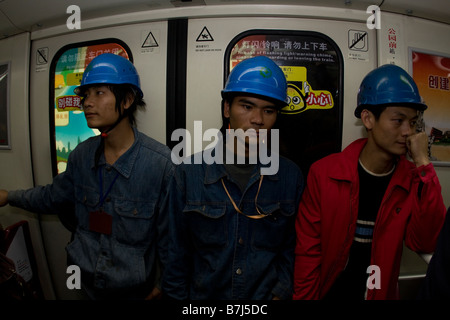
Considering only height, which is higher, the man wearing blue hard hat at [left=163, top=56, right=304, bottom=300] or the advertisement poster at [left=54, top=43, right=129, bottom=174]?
the advertisement poster at [left=54, top=43, right=129, bottom=174]

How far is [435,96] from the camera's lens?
77.5 inches

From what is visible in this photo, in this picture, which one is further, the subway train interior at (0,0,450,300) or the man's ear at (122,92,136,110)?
the subway train interior at (0,0,450,300)

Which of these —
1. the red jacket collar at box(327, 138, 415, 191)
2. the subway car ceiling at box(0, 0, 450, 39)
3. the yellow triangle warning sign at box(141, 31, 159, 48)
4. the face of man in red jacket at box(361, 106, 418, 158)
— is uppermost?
the subway car ceiling at box(0, 0, 450, 39)

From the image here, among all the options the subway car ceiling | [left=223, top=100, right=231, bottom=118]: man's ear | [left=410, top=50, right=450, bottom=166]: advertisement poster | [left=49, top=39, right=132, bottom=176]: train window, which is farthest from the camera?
[left=49, top=39, right=132, bottom=176]: train window

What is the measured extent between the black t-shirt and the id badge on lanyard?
1.65 meters

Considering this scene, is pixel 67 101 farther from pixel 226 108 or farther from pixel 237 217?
pixel 237 217

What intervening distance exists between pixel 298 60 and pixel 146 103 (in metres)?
1.43

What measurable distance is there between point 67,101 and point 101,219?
4.51 feet

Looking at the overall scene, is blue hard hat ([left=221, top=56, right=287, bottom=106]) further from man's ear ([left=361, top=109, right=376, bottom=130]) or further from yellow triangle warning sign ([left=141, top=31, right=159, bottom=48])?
yellow triangle warning sign ([left=141, top=31, right=159, bottom=48])

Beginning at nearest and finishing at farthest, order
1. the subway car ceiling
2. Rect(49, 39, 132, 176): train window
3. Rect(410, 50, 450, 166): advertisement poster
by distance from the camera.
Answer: the subway car ceiling
Rect(410, 50, 450, 166): advertisement poster
Rect(49, 39, 132, 176): train window

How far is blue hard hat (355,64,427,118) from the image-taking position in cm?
133

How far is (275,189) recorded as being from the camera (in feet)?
4.61

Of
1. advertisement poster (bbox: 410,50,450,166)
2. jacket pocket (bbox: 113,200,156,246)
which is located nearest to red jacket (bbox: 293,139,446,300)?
advertisement poster (bbox: 410,50,450,166)
